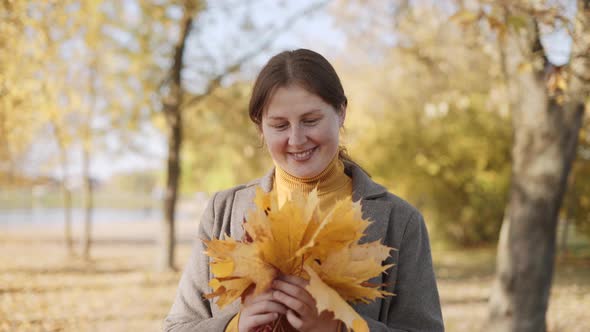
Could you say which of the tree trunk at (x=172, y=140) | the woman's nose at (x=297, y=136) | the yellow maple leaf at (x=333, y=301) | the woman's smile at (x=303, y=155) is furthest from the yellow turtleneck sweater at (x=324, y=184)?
the tree trunk at (x=172, y=140)

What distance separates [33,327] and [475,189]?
14211 mm

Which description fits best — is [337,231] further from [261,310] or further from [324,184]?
[324,184]

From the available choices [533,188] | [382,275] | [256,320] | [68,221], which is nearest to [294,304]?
[256,320]

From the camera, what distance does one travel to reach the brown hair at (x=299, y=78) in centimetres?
185

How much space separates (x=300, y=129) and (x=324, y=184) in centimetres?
34

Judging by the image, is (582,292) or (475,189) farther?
(475,189)

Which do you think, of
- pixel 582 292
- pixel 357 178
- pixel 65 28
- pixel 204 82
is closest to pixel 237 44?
pixel 204 82

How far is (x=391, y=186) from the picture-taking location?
1661 centimetres

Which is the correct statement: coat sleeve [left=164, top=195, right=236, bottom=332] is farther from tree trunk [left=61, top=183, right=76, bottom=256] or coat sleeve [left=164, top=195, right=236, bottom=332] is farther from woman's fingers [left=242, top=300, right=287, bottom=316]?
tree trunk [left=61, top=183, right=76, bottom=256]

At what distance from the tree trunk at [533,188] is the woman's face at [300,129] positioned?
4.06 meters

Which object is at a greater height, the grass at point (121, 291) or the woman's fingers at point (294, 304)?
the woman's fingers at point (294, 304)

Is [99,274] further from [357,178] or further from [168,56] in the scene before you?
[357,178]

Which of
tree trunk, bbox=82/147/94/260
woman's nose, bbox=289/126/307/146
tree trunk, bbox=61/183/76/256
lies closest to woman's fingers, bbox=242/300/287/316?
woman's nose, bbox=289/126/307/146

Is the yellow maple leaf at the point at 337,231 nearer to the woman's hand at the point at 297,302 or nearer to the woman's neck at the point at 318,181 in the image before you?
the woman's hand at the point at 297,302
